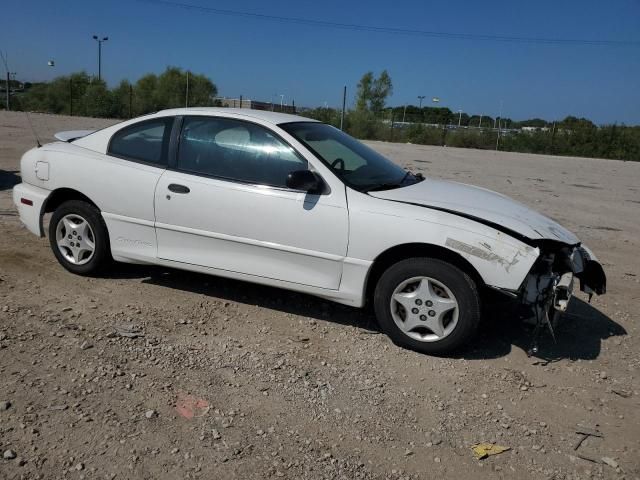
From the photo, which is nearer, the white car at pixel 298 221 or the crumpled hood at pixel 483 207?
the white car at pixel 298 221

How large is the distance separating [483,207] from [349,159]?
1186mm

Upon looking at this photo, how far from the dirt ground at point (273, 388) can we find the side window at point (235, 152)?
1.13m

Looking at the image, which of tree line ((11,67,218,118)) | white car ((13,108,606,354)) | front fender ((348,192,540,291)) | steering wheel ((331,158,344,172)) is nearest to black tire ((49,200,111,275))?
white car ((13,108,606,354))

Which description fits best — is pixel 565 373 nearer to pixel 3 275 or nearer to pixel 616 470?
pixel 616 470

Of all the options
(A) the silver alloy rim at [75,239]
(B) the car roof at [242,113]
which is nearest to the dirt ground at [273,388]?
(A) the silver alloy rim at [75,239]

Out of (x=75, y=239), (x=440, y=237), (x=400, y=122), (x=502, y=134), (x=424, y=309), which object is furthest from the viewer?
(x=400, y=122)

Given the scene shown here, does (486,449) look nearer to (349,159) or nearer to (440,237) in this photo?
(440,237)

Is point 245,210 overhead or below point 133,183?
below

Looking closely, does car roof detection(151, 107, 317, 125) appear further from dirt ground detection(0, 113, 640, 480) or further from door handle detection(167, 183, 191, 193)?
dirt ground detection(0, 113, 640, 480)

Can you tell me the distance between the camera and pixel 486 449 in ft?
10.2

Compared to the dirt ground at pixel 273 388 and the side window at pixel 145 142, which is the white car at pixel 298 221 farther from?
the dirt ground at pixel 273 388

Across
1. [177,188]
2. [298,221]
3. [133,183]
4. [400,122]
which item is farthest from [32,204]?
[400,122]

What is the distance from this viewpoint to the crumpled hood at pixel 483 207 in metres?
4.14

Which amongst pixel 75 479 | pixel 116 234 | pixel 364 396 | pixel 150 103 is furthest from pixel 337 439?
pixel 150 103
